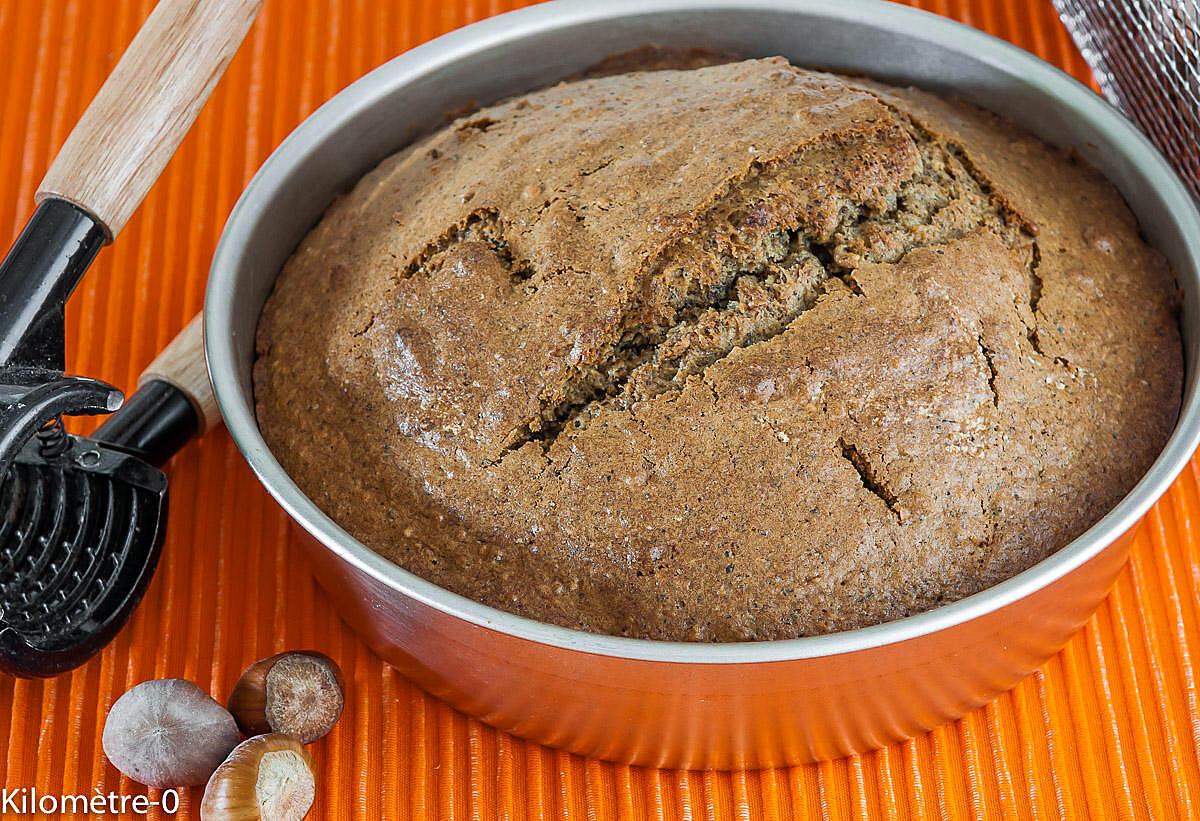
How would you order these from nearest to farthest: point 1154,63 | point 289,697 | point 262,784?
point 262,784 < point 289,697 < point 1154,63

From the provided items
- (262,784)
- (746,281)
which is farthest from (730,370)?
(262,784)

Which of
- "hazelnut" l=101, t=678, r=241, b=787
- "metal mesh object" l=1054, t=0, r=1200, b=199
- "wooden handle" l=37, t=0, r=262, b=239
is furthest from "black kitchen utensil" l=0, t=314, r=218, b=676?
"metal mesh object" l=1054, t=0, r=1200, b=199

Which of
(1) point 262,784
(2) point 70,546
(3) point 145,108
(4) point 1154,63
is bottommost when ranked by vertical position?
(1) point 262,784

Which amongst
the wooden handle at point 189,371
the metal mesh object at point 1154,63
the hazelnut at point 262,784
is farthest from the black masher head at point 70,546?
the metal mesh object at point 1154,63

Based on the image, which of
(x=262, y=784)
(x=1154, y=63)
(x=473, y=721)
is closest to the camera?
(x=262, y=784)

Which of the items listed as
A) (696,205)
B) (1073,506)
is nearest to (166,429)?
(696,205)

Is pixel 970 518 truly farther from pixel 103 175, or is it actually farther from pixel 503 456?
pixel 103 175

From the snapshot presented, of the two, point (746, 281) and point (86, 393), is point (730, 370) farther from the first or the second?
point (86, 393)

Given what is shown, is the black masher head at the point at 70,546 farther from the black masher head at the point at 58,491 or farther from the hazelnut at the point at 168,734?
the hazelnut at the point at 168,734
